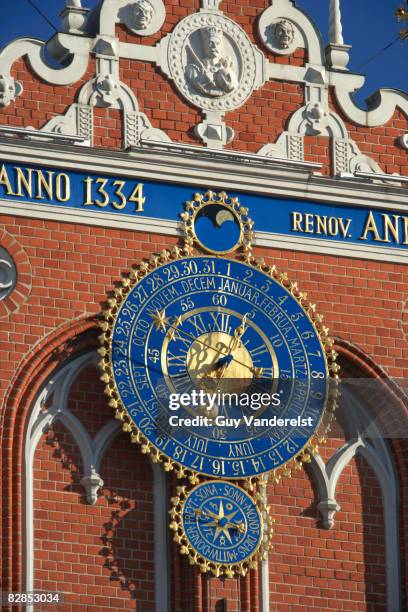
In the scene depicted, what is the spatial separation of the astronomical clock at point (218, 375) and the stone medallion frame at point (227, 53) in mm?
1031

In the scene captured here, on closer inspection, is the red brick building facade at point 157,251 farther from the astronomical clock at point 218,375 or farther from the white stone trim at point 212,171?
the astronomical clock at point 218,375

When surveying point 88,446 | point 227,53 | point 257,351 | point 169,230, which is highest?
point 227,53

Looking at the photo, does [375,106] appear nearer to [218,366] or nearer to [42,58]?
[218,366]

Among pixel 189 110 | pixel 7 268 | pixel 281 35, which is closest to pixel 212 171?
pixel 189 110

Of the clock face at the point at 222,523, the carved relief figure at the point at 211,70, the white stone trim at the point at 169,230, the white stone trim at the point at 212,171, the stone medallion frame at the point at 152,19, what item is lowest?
the clock face at the point at 222,523

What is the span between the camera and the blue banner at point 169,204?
29.3 m

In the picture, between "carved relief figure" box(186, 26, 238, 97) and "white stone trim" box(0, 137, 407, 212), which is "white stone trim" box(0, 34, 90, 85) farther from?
"carved relief figure" box(186, 26, 238, 97)

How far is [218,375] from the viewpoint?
29.5 m

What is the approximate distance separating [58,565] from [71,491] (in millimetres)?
755

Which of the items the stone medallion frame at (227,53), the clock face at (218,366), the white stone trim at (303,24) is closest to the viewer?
the clock face at (218,366)

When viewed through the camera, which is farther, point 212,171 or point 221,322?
point 212,171

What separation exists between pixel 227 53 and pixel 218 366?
3.33 meters

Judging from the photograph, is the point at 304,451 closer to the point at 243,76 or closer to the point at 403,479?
the point at 403,479

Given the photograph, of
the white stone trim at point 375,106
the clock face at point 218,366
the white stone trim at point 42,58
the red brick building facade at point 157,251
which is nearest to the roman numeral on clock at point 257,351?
the clock face at point 218,366
